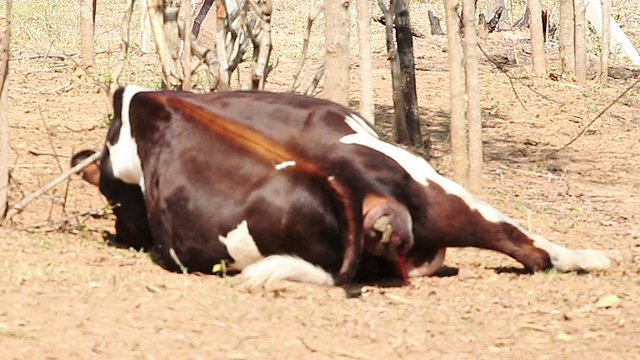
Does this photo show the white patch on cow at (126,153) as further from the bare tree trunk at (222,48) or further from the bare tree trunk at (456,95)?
the bare tree trunk at (456,95)

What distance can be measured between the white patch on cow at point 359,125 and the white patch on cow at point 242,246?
758 mm

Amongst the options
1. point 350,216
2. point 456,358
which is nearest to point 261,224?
point 350,216

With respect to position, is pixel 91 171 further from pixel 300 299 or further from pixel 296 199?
pixel 300 299

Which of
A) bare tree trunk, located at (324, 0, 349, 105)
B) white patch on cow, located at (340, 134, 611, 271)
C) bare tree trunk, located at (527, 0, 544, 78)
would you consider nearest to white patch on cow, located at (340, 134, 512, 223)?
white patch on cow, located at (340, 134, 611, 271)

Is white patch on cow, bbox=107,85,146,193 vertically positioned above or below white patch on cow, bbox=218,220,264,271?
above

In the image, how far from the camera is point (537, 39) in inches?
588

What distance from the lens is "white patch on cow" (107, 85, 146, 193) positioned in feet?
21.7

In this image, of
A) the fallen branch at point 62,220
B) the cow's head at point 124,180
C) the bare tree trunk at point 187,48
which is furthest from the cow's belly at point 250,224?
the bare tree trunk at point 187,48

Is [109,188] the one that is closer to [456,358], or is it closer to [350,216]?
[350,216]

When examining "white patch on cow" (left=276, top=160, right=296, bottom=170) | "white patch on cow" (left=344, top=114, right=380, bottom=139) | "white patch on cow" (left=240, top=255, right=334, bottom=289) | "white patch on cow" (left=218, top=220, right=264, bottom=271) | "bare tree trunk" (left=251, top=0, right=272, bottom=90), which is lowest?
"white patch on cow" (left=240, top=255, right=334, bottom=289)

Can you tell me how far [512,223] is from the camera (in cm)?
621

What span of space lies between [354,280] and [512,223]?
89 centimetres

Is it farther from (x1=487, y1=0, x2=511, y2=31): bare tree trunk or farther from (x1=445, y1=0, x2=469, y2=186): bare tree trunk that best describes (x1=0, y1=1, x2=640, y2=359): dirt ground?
(x1=487, y1=0, x2=511, y2=31): bare tree trunk

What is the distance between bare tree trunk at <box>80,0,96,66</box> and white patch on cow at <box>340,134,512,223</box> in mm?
6242
